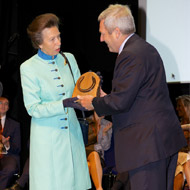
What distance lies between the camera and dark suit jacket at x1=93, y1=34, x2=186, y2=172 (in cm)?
208

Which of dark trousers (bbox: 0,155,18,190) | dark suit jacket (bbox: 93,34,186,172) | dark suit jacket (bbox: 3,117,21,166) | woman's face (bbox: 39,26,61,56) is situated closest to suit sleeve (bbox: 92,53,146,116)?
dark suit jacket (bbox: 93,34,186,172)

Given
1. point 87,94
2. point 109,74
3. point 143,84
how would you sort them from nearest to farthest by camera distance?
1. point 143,84
2. point 87,94
3. point 109,74

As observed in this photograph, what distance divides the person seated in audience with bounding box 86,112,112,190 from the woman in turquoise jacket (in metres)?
1.38

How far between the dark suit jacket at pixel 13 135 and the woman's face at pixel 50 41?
221 cm

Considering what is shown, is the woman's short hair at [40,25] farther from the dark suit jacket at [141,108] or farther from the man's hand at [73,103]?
the dark suit jacket at [141,108]

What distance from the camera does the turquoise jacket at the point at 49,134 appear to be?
8.35ft

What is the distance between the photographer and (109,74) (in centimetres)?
520

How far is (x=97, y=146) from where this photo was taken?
4305mm

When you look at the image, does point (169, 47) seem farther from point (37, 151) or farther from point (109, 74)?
point (37, 151)

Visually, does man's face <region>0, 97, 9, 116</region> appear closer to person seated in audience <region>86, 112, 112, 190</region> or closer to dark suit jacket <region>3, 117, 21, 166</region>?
dark suit jacket <region>3, 117, 21, 166</region>

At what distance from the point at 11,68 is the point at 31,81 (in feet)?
8.24

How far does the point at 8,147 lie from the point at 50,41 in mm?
2263

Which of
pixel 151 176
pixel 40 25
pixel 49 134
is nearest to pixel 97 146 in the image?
pixel 49 134

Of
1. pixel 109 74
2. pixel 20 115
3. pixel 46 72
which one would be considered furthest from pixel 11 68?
pixel 46 72
